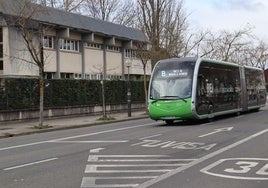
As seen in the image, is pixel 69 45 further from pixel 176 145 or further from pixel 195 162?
pixel 195 162

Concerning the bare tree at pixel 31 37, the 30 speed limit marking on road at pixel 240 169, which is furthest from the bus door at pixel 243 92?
the 30 speed limit marking on road at pixel 240 169

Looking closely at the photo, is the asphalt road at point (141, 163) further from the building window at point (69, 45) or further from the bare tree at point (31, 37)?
the building window at point (69, 45)

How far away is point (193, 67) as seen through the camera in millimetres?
23516

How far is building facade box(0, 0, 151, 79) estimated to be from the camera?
121 ft

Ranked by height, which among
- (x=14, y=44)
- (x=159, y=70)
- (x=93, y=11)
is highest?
(x=93, y=11)

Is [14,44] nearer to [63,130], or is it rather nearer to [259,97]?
[63,130]

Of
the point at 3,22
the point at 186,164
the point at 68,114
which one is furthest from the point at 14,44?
the point at 186,164

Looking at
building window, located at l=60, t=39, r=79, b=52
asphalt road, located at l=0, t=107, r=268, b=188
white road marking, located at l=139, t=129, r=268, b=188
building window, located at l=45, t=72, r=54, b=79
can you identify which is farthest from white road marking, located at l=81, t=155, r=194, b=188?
building window, located at l=60, t=39, r=79, b=52

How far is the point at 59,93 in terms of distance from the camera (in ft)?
104

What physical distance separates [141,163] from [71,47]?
118 ft

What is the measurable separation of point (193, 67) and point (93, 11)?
4511cm

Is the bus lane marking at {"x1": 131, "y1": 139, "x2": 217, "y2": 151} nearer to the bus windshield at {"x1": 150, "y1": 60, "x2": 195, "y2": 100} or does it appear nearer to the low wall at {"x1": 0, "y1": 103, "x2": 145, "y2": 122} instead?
the bus windshield at {"x1": 150, "y1": 60, "x2": 195, "y2": 100}

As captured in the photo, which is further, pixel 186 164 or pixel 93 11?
pixel 93 11

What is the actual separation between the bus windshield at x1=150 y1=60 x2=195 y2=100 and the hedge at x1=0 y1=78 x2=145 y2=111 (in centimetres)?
853
